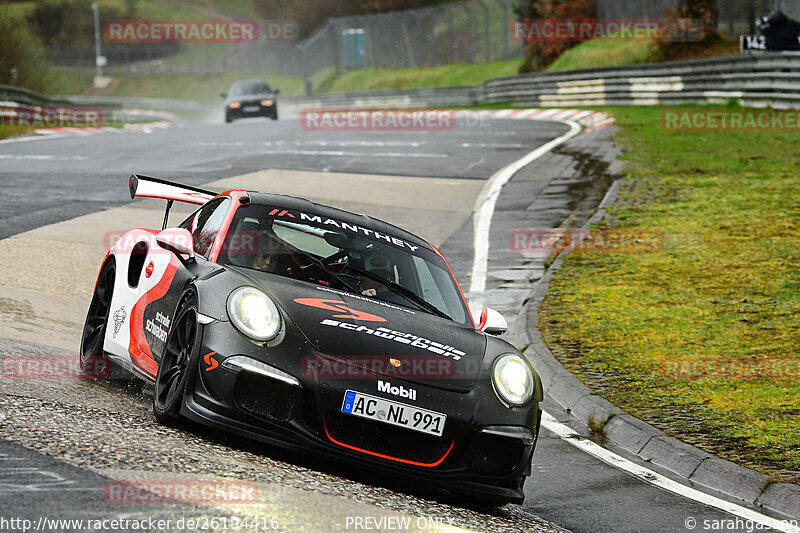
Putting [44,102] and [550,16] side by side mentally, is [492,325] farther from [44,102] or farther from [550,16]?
[550,16]

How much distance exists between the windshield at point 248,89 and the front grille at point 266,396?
122ft

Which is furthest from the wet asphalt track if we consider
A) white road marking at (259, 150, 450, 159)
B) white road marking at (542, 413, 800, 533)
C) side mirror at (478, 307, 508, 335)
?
white road marking at (259, 150, 450, 159)

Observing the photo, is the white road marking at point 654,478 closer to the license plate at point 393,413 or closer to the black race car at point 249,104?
the license plate at point 393,413

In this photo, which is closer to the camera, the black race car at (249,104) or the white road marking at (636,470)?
the white road marking at (636,470)

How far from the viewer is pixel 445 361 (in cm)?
573

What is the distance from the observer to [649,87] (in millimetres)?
32969

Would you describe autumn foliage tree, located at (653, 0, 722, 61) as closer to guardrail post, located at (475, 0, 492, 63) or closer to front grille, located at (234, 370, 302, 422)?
guardrail post, located at (475, 0, 492, 63)

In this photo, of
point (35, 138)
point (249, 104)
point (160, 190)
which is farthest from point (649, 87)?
point (160, 190)

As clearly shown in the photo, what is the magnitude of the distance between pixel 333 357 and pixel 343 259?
51.5 inches

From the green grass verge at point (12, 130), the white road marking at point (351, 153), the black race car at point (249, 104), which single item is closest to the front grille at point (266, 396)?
the white road marking at point (351, 153)

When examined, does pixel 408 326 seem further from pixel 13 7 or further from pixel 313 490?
pixel 13 7

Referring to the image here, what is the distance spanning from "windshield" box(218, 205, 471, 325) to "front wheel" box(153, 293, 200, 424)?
0.59 m

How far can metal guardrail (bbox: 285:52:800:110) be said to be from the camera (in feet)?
86.3

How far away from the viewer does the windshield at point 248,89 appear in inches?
1634
